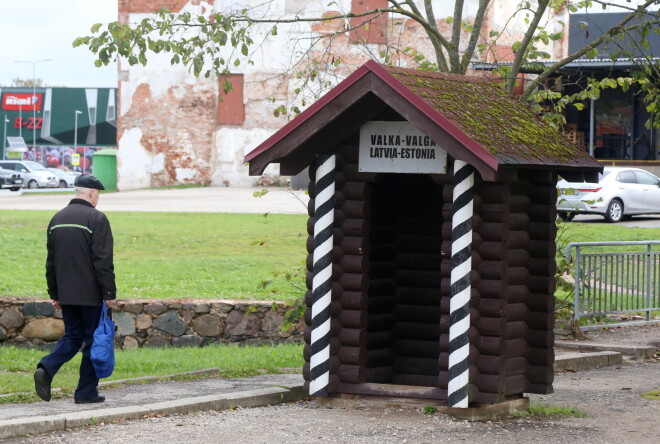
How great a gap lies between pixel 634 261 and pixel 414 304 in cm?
644

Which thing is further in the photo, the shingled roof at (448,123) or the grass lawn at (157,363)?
the grass lawn at (157,363)

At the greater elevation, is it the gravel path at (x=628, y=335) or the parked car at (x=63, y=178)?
the parked car at (x=63, y=178)

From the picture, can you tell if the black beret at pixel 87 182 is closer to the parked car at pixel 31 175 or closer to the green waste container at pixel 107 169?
the green waste container at pixel 107 169

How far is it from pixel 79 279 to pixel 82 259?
0.15 metres

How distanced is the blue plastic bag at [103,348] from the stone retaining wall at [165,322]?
6.61 meters

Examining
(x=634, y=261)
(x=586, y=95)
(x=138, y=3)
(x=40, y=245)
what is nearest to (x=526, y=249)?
(x=586, y=95)

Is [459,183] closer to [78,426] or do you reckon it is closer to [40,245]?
[78,426]

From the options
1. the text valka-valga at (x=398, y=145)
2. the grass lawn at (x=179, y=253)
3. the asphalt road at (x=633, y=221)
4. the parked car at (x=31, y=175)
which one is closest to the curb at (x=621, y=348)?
the grass lawn at (x=179, y=253)

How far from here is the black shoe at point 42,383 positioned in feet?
32.0

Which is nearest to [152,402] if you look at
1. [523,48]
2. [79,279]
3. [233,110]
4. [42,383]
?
[42,383]

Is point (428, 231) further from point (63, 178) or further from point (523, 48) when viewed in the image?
point (63, 178)

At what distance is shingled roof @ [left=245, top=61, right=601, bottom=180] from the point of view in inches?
369

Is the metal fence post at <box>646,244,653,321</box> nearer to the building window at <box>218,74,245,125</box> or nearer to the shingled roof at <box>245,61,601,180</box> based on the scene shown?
the shingled roof at <box>245,61,601,180</box>

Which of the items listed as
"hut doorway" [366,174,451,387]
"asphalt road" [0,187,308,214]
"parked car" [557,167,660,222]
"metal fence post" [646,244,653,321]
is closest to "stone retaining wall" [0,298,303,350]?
"metal fence post" [646,244,653,321]
